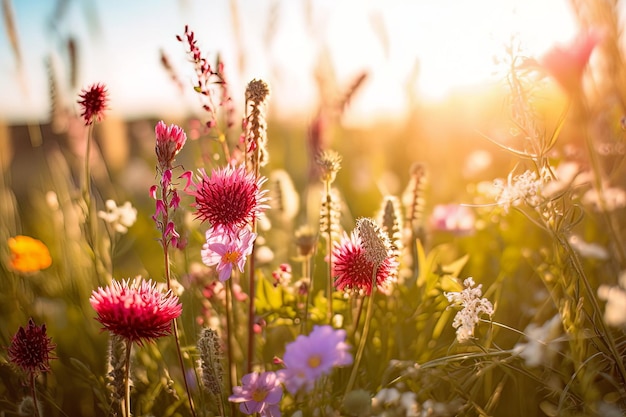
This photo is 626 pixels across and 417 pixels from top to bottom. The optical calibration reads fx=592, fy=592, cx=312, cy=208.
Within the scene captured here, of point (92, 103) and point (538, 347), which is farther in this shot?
point (92, 103)

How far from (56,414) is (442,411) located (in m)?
0.82

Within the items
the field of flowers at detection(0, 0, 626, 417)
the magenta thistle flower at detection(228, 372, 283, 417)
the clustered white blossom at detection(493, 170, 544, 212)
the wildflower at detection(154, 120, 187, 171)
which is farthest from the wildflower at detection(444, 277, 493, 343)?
the wildflower at detection(154, 120, 187, 171)

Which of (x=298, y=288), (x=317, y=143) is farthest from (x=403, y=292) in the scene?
(x=317, y=143)

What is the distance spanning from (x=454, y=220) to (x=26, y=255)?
982 millimetres

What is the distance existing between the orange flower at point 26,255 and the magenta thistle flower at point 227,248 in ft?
2.22

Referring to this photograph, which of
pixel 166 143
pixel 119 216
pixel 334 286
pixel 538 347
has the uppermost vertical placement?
pixel 119 216

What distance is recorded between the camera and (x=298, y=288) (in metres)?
1.00

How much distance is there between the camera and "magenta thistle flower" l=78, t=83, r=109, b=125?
73cm

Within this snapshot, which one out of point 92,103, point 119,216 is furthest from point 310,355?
point 119,216

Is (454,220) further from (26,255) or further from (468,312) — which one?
(26,255)

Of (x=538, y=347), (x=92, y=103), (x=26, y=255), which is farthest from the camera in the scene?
(x=26, y=255)

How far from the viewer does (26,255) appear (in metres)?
1.32

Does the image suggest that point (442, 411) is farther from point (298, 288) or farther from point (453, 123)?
point (453, 123)

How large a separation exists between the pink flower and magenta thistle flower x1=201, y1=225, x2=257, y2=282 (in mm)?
413
